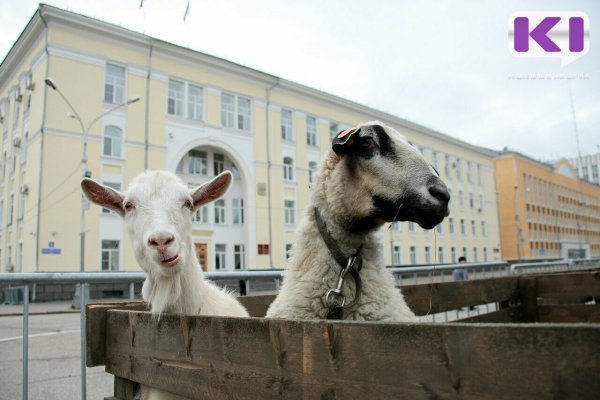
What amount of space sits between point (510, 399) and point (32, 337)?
10612mm

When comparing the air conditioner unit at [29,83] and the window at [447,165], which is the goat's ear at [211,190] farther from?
the window at [447,165]

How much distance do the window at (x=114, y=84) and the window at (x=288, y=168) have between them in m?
12.4

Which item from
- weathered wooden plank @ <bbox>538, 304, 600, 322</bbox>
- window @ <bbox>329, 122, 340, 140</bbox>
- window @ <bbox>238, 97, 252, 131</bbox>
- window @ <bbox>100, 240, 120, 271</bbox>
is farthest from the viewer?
window @ <bbox>329, 122, 340, 140</bbox>

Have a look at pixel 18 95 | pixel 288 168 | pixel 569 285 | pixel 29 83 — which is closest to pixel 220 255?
pixel 288 168

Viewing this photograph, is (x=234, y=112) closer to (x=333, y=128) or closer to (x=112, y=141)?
(x=112, y=141)

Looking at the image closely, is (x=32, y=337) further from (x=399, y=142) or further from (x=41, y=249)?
(x=41, y=249)

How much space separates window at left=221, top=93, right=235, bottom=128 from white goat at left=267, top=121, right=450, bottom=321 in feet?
92.1

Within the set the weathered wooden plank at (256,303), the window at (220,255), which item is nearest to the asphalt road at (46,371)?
the weathered wooden plank at (256,303)

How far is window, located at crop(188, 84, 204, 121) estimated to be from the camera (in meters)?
28.0

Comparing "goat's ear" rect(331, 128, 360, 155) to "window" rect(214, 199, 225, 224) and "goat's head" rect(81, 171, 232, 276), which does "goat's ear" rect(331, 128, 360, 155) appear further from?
"window" rect(214, 199, 225, 224)

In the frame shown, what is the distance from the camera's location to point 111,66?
24859 mm

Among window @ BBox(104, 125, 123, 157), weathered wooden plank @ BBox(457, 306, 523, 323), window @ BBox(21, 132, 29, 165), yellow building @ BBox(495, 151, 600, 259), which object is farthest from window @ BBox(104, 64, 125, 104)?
yellow building @ BBox(495, 151, 600, 259)

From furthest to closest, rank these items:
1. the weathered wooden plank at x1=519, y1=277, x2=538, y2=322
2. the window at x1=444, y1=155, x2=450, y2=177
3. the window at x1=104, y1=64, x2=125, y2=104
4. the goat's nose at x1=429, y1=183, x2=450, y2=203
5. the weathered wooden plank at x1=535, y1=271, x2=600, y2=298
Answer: the window at x1=444, y1=155, x2=450, y2=177 < the window at x1=104, y1=64, x2=125, y2=104 < the weathered wooden plank at x1=519, y1=277, x2=538, y2=322 < the weathered wooden plank at x1=535, y1=271, x2=600, y2=298 < the goat's nose at x1=429, y1=183, x2=450, y2=203

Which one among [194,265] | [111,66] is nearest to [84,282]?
[194,265]
